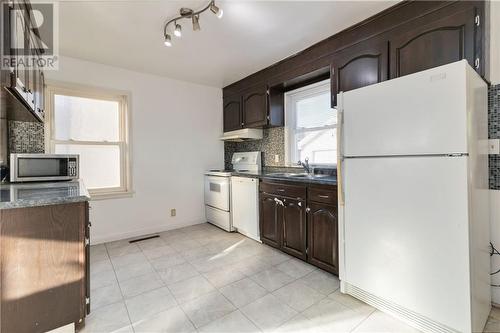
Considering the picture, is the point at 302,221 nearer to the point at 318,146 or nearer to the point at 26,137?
the point at 318,146

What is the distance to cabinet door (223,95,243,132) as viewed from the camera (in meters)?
3.81

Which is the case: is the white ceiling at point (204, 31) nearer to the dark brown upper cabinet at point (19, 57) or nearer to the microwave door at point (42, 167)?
the dark brown upper cabinet at point (19, 57)

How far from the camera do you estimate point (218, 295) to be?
1.89 meters

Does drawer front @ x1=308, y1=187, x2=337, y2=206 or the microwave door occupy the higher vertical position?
the microwave door

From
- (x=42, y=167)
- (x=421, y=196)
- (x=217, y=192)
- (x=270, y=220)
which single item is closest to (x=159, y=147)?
(x=217, y=192)

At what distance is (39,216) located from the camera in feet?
4.30

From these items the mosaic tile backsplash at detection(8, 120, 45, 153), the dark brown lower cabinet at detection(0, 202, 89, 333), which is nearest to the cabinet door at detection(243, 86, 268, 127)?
the dark brown lower cabinet at detection(0, 202, 89, 333)

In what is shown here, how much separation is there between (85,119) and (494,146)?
4.20 meters

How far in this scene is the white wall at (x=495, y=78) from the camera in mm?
1674

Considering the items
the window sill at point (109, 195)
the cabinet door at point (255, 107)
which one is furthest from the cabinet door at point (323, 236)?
the window sill at point (109, 195)

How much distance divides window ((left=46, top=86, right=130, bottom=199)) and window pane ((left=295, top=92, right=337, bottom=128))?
8.03ft

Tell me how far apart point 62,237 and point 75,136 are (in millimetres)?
2113

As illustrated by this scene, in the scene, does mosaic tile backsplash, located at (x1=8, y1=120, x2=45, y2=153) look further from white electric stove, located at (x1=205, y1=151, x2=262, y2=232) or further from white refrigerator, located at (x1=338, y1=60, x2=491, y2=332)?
white refrigerator, located at (x1=338, y1=60, x2=491, y2=332)

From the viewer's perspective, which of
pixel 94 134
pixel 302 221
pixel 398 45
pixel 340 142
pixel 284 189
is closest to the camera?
pixel 340 142
